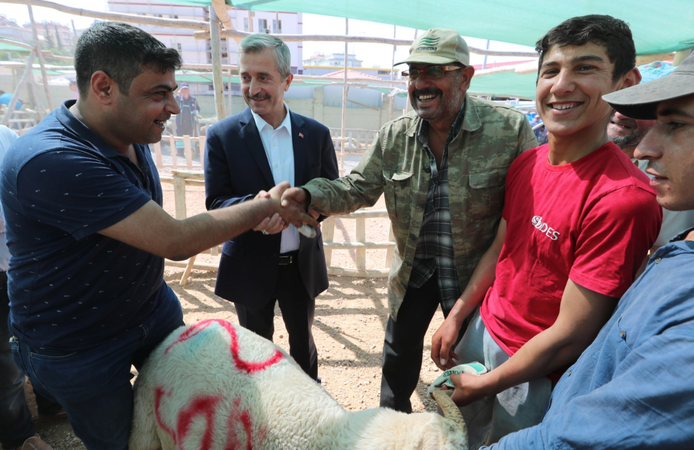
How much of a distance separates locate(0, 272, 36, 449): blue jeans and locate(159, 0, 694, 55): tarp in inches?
155

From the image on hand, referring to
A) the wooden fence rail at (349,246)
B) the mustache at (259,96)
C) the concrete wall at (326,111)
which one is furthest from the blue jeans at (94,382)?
the concrete wall at (326,111)

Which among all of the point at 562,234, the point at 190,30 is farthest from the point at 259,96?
the point at 190,30

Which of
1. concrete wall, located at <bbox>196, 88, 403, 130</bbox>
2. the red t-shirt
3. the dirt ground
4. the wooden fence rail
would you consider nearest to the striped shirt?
the red t-shirt

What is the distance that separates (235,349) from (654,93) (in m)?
1.81

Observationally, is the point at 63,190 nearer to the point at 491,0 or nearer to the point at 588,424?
the point at 588,424

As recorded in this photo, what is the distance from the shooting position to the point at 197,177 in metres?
5.16

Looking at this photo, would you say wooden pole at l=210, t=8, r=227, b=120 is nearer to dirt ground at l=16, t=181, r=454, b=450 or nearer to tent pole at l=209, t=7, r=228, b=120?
tent pole at l=209, t=7, r=228, b=120

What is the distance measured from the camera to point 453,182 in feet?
7.33

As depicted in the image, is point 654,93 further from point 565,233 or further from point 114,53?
point 114,53

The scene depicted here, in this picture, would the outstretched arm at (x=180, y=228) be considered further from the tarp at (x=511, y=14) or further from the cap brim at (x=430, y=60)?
the tarp at (x=511, y=14)

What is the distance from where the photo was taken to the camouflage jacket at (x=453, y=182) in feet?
7.19

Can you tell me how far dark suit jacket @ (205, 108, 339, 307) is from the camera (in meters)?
2.70

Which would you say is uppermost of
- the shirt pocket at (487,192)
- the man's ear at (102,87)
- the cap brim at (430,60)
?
the cap brim at (430,60)

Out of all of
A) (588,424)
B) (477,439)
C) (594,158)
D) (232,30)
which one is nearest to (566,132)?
(594,158)
